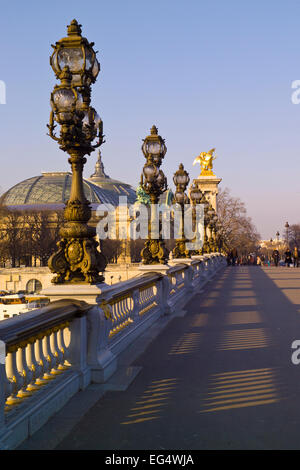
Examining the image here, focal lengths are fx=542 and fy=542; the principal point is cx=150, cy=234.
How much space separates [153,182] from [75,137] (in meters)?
6.79

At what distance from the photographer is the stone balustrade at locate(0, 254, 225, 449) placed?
466cm

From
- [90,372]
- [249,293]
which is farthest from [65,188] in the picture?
[90,372]

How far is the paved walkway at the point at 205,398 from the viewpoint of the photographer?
474 centimetres

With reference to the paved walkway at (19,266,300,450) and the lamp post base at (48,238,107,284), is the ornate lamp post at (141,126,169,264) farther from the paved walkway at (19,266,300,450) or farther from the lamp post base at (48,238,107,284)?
the lamp post base at (48,238,107,284)

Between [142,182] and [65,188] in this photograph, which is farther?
[65,188]

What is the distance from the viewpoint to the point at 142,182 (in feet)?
47.0

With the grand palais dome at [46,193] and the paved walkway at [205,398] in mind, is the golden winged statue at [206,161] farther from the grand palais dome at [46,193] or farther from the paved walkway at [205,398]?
the grand palais dome at [46,193]

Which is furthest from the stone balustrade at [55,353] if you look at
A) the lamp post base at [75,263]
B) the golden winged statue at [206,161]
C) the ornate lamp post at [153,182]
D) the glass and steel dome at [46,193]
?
the glass and steel dome at [46,193]

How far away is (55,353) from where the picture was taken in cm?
596

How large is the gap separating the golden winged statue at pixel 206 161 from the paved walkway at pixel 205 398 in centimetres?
6335

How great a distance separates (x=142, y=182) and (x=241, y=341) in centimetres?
619

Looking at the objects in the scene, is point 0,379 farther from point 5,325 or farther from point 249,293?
point 249,293

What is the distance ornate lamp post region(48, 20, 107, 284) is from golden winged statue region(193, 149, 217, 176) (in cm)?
6563

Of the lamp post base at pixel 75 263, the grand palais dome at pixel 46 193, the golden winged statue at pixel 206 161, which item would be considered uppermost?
the grand palais dome at pixel 46 193
